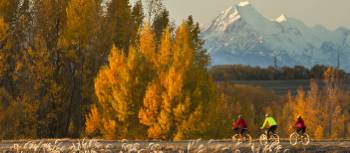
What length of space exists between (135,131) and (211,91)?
24.4ft

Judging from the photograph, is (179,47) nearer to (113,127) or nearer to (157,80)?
(157,80)

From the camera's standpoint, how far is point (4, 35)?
55.9 metres

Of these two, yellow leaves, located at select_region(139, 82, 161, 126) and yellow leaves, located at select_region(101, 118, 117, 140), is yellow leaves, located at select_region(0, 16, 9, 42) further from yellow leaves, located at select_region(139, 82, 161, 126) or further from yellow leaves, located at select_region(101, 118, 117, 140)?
yellow leaves, located at select_region(139, 82, 161, 126)

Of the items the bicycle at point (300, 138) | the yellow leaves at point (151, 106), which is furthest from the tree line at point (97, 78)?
the bicycle at point (300, 138)

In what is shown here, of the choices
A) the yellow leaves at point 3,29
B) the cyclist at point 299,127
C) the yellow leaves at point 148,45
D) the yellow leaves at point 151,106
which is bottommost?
the cyclist at point 299,127

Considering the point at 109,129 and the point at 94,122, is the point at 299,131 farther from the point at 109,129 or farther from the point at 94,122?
the point at 94,122

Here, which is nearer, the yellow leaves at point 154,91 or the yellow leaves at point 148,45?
the yellow leaves at point 154,91

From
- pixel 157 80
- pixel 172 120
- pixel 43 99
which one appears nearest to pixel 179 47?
pixel 157 80

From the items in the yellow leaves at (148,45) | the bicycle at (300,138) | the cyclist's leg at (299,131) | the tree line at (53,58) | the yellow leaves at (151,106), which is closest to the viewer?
the bicycle at (300,138)

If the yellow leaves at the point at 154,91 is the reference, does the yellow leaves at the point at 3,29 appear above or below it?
above

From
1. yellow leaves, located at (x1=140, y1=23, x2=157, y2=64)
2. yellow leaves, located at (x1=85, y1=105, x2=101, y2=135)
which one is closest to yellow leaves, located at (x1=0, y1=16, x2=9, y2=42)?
yellow leaves, located at (x1=85, y1=105, x2=101, y2=135)

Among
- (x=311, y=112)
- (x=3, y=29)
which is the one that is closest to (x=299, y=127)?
(x=3, y=29)

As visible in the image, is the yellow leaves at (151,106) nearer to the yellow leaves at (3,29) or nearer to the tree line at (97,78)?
the tree line at (97,78)

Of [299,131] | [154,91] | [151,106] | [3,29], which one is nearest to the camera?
[299,131]
